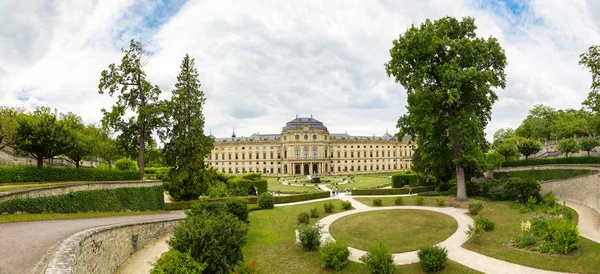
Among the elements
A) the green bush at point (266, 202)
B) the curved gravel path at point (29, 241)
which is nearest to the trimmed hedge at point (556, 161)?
the green bush at point (266, 202)

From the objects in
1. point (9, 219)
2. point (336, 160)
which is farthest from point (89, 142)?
point (336, 160)

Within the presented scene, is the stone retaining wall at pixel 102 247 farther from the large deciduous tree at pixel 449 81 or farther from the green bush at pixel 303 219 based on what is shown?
the large deciduous tree at pixel 449 81

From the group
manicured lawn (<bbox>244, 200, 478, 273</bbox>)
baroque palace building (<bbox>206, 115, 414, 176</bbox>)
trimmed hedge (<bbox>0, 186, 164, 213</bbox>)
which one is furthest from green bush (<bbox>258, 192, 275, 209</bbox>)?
baroque palace building (<bbox>206, 115, 414, 176</bbox>)

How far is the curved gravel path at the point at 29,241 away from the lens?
870cm

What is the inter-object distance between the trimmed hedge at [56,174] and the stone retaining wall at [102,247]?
762 cm

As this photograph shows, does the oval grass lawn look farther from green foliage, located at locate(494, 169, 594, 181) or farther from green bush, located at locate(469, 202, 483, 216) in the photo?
green foliage, located at locate(494, 169, 594, 181)

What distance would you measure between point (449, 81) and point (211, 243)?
17163 millimetres

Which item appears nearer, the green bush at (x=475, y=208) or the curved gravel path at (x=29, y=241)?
the curved gravel path at (x=29, y=241)

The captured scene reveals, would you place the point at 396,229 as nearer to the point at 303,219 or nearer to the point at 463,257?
the point at 463,257

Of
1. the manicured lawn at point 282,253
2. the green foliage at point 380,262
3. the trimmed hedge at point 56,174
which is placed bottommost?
the manicured lawn at point 282,253

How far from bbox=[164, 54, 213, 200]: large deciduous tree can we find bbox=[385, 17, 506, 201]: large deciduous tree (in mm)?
16203

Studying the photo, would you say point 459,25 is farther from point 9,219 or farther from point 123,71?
point 9,219

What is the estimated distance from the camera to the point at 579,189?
2275 cm

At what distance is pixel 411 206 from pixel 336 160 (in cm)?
6470
